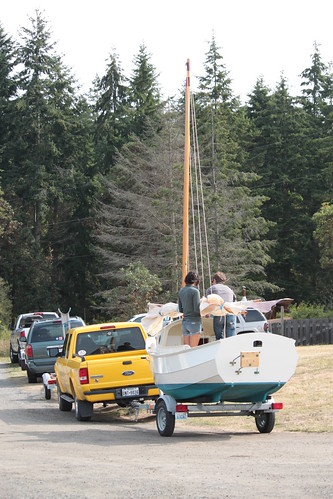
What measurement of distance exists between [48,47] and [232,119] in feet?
51.3

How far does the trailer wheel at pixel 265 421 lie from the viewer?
1460 centimetres

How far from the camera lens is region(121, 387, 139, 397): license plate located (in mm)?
16719

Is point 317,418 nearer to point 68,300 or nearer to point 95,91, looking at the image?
point 68,300

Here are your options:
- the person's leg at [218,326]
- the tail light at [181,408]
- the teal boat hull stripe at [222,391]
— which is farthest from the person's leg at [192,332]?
the tail light at [181,408]

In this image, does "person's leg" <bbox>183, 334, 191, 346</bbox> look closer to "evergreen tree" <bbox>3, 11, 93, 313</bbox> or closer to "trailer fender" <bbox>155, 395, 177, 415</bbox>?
"trailer fender" <bbox>155, 395, 177, 415</bbox>

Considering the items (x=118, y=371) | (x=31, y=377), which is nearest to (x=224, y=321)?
(x=118, y=371)

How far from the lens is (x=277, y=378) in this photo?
13914 mm

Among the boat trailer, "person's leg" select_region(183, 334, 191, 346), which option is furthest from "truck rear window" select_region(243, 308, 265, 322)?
the boat trailer

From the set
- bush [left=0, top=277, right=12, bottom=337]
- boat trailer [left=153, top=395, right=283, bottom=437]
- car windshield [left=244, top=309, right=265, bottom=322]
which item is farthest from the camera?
bush [left=0, top=277, right=12, bottom=337]

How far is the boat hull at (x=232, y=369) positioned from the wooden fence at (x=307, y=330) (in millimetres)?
27097

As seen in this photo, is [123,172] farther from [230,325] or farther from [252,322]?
[230,325]

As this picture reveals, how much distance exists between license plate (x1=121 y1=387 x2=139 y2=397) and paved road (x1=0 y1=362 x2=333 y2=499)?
20.3 inches

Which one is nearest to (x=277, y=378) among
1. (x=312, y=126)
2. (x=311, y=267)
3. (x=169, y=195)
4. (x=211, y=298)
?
(x=211, y=298)

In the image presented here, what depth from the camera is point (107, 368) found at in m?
16.7
